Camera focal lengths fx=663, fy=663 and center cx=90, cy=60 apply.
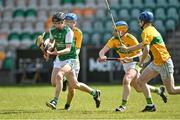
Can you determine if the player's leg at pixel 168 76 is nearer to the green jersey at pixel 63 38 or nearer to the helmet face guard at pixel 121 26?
the helmet face guard at pixel 121 26

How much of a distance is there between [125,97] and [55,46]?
1.99 meters

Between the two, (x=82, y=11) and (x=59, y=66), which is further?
(x=82, y=11)

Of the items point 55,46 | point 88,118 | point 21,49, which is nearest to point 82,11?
point 21,49

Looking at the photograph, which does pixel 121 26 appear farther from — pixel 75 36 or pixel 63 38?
pixel 75 36

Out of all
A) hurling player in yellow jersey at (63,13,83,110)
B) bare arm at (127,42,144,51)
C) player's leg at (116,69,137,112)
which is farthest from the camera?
hurling player in yellow jersey at (63,13,83,110)

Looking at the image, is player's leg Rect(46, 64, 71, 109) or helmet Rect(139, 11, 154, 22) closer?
helmet Rect(139, 11, 154, 22)

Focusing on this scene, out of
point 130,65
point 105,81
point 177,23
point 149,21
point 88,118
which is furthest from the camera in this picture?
point 177,23

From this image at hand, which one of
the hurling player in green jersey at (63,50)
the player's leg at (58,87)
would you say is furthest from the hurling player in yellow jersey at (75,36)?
the player's leg at (58,87)

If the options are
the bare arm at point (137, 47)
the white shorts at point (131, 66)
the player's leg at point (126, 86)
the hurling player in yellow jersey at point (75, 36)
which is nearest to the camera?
the bare arm at point (137, 47)

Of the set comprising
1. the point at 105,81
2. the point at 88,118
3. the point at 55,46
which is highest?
the point at 55,46

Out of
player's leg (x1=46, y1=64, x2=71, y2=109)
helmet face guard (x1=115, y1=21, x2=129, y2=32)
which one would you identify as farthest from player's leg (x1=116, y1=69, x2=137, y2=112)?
player's leg (x1=46, y1=64, x2=71, y2=109)

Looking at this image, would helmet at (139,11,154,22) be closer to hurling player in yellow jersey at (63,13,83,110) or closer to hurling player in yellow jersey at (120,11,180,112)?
hurling player in yellow jersey at (120,11,180,112)

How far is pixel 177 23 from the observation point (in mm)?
31828

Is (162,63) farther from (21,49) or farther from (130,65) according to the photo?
(21,49)
